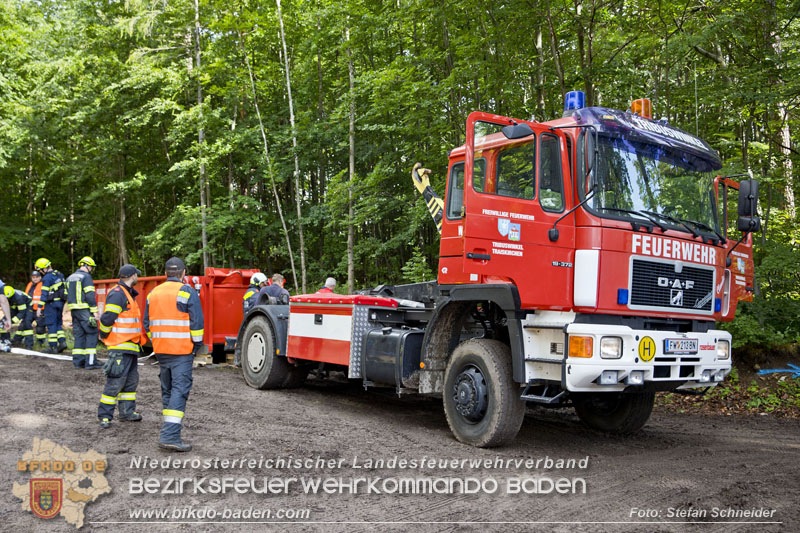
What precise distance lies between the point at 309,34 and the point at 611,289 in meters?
16.3

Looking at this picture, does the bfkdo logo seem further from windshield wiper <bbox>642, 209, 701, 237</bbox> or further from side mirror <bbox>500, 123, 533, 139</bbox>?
windshield wiper <bbox>642, 209, 701, 237</bbox>

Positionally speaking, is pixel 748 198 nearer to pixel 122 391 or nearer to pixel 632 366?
pixel 632 366

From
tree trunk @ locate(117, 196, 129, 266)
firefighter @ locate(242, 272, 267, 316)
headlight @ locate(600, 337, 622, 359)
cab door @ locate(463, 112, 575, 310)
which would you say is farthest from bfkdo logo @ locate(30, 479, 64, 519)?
tree trunk @ locate(117, 196, 129, 266)

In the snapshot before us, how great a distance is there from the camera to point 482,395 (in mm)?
5930

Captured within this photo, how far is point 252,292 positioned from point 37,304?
5.91 meters

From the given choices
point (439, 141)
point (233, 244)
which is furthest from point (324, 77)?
point (439, 141)

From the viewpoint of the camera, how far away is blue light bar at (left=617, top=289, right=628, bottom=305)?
536 cm

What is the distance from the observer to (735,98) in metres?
9.77

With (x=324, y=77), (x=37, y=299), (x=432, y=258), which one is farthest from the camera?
(x=324, y=77)

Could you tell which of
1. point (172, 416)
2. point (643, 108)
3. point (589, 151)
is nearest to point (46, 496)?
point (172, 416)

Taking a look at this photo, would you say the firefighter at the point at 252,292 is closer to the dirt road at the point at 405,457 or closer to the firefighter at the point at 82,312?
the dirt road at the point at 405,457

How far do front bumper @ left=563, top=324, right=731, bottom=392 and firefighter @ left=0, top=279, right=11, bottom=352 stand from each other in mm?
9865

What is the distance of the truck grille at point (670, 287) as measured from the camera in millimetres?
5465

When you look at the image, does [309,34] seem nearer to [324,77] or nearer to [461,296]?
[324,77]
